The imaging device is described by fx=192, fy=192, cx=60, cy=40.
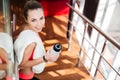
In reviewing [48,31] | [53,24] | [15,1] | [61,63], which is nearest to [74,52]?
[61,63]

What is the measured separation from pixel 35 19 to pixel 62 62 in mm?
1063

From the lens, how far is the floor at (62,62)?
1785 mm

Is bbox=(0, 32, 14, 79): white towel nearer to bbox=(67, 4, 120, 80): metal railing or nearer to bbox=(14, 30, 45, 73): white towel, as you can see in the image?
bbox=(14, 30, 45, 73): white towel

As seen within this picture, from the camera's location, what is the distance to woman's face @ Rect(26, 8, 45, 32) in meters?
0.95

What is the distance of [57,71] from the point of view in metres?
1.84

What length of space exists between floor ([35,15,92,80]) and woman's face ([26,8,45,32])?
84 centimetres

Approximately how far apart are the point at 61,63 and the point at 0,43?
4.21 ft

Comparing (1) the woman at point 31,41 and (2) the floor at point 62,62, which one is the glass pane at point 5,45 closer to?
(1) the woman at point 31,41

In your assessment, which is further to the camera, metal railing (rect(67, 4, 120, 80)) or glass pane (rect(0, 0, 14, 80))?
metal railing (rect(67, 4, 120, 80))

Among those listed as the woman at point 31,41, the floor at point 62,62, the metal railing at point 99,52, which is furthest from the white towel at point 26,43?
the floor at point 62,62

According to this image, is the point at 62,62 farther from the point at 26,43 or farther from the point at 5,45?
the point at 5,45

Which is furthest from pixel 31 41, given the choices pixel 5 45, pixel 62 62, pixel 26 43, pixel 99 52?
pixel 62 62

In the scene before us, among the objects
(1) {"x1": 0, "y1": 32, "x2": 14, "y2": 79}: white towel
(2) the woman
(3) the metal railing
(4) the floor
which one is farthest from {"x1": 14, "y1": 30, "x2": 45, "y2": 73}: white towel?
(4) the floor

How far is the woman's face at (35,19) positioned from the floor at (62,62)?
0.84m
